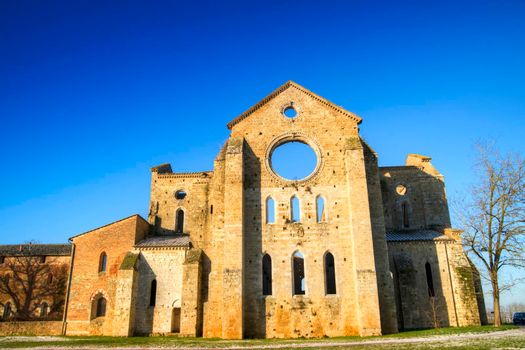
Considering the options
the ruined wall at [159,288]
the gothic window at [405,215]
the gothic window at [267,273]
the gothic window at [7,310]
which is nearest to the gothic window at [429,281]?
the gothic window at [405,215]

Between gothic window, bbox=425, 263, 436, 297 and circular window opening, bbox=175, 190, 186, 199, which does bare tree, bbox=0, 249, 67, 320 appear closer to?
circular window opening, bbox=175, 190, 186, 199

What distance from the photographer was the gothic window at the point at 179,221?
32.8m

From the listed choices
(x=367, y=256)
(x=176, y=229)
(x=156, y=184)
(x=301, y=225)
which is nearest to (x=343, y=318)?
(x=367, y=256)

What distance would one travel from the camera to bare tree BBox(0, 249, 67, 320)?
107ft

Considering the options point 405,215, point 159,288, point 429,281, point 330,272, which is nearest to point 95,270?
point 159,288

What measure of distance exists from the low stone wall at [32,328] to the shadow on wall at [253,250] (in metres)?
14.0

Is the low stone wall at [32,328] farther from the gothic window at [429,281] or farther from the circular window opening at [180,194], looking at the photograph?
the gothic window at [429,281]

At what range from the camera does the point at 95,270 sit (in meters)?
28.5

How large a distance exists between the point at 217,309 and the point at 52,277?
18.6 meters

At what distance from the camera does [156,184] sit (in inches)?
1341

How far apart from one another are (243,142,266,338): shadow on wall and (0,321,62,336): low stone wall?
14.0 m

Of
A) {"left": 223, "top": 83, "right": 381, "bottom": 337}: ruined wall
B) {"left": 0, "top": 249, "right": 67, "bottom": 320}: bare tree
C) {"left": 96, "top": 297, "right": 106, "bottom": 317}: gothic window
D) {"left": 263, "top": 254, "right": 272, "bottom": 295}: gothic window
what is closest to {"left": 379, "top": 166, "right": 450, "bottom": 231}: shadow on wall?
{"left": 223, "top": 83, "right": 381, "bottom": 337}: ruined wall

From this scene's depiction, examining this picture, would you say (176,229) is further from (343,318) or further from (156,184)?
(343,318)

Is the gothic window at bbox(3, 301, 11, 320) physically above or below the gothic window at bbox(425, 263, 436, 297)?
below
